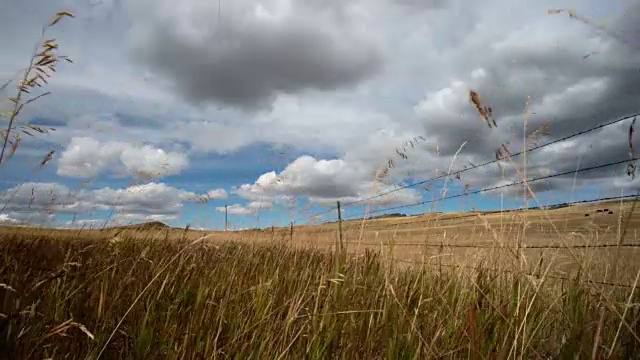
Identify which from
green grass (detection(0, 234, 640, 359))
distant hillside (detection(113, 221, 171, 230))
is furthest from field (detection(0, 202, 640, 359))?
distant hillside (detection(113, 221, 171, 230))

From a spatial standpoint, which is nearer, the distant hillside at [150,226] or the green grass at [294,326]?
the green grass at [294,326]

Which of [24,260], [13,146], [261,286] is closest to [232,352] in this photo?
[261,286]

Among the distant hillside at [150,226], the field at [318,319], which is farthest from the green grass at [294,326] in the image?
the distant hillside at [150,226]

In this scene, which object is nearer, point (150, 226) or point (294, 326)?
point (294, 326)

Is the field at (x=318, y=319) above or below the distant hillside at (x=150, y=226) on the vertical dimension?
below

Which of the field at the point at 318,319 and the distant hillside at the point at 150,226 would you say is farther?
the distant hillside at the point at 150,226

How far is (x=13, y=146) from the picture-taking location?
7.17 ft

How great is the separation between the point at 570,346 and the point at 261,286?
1.68 m

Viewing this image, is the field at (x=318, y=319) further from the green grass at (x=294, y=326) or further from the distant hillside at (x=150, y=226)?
the distant hillside at (x=150, y=226)

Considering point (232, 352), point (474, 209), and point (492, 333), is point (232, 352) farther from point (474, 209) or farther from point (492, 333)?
point (474, 209)

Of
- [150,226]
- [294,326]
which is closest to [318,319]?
[294,326]

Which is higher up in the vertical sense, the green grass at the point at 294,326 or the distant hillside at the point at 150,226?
the distant hillside at the point at 150,226

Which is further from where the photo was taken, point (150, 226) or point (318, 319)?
point (150, 226)

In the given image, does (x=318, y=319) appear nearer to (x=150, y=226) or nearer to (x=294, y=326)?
(x=294, y=326)
